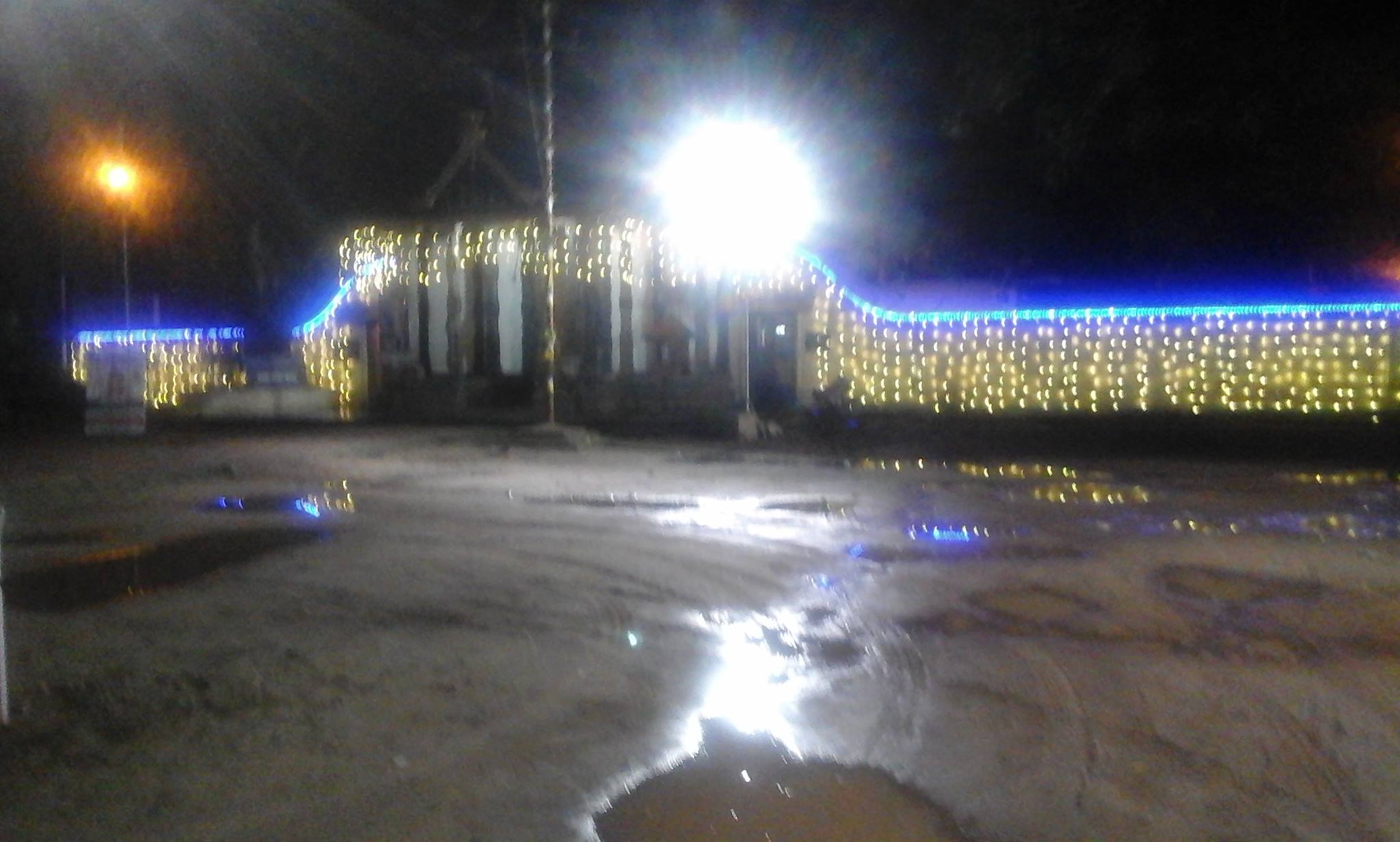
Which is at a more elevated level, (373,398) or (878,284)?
(878,284)

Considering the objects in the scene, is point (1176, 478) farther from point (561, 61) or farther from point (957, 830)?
point (561, 61)

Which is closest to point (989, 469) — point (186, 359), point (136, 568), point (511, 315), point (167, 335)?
point (136, 568)

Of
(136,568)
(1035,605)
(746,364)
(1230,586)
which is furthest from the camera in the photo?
(746,364)

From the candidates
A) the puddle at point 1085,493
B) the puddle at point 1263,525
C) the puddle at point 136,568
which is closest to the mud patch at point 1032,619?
the puddle at point 1263,525

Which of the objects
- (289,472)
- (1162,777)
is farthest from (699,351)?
(1162,777)

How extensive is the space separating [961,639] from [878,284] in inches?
746

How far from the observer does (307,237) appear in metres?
31.2

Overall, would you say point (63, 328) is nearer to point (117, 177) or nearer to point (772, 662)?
point (117, 177)

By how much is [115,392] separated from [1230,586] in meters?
17.0

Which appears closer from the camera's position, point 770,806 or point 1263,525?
point 770,806

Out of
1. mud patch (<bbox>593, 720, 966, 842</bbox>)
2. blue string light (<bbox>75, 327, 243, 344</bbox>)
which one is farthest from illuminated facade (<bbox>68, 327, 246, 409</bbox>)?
mud patch (<bbox>593, 720, 966, 842</bbox>)

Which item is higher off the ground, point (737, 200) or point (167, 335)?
point (737, 200)

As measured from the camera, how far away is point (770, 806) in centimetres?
480

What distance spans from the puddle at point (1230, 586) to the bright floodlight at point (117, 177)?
2093 centimetres
